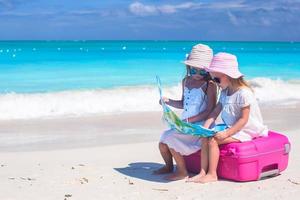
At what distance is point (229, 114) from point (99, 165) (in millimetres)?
1571

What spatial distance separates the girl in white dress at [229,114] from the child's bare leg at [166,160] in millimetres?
425

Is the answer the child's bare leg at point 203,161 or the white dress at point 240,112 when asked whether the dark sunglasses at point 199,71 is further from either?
the child's bare leg at point 203,161

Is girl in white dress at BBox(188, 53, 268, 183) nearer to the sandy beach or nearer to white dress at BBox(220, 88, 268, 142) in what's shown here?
white dress at BBox(220, 88, 268, 142)

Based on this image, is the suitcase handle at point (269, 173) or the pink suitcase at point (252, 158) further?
the suitcase handle at point (269, 173)

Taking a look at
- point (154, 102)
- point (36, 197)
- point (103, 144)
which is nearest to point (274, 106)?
point (154, 102)

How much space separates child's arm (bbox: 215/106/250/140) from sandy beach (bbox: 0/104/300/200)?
0.43m

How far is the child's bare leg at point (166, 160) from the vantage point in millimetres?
5622

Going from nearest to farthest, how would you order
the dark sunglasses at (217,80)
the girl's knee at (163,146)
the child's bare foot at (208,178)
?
the child's bare foot at (208,178) < the dark sunglasses at (217,80) < the girl's knee at (163,146)

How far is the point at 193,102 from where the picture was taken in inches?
216

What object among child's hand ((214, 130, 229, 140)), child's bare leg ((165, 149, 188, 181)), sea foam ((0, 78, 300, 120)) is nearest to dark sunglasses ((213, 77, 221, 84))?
child's hand ((214, 130, 229, 140))

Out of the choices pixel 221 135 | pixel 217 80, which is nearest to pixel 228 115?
pixel 221 135

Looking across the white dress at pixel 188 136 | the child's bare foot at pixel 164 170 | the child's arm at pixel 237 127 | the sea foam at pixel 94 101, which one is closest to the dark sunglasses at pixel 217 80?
the white dress at pixel 188 136

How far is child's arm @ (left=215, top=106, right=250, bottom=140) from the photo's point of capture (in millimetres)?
5141

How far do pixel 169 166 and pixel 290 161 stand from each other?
1.34 m
